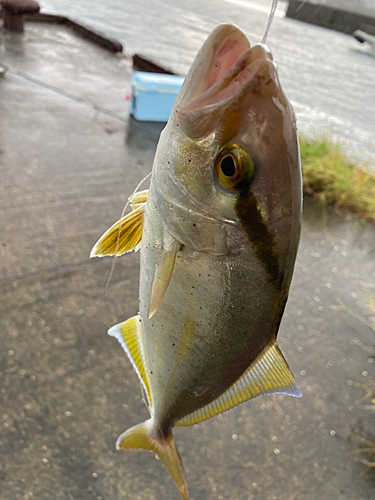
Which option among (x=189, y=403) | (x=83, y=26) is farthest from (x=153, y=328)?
(x=83, y=26)

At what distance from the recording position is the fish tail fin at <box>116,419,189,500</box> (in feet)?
4.52

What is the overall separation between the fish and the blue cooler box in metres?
5.71

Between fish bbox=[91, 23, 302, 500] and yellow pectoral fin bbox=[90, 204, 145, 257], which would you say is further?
yellow pectoral fin bbox=[90, 204, 145, 257]

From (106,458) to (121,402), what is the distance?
1.27 feet

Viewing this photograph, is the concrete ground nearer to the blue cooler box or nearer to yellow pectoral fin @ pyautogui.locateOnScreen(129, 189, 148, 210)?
the blue cooler box

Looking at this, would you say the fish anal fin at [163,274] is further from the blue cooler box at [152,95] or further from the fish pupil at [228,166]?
the blue cooler box at [152,95]

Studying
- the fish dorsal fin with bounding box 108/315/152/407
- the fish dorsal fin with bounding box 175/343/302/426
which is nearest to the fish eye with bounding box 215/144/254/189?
the fish dorsal fin with bounding box 175/343/302/426

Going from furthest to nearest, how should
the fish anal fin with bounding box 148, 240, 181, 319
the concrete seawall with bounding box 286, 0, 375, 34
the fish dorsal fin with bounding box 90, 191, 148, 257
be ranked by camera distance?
1. the concrete seawall with bounding box 286, 0, 375, 34
2. the fish dorsal fin with bounding box 90, 191, 148, 257
3. the fish anal fin with bounding box 148, 240, 181, 319

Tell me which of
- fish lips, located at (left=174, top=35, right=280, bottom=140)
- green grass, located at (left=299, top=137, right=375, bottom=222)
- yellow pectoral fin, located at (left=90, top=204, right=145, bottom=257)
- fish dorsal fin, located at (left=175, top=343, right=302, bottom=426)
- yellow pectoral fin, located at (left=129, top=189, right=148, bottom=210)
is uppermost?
fish lips, located at (left=174, top=35, right=280, bottom=140)

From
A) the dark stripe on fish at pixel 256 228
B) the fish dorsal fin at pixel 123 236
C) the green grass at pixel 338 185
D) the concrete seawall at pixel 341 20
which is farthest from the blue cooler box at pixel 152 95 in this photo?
the concrete seawall at pixel 341 20

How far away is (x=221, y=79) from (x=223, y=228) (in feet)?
1.16

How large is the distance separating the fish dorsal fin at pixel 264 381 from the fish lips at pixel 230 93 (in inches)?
25.4

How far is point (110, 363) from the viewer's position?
9.62 feet

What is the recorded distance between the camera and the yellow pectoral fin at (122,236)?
4.14ft
